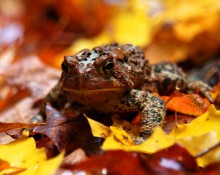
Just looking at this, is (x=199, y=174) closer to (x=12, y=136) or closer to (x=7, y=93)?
(x=12, y=136)

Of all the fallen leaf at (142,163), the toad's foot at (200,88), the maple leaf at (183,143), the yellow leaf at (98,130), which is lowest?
the fallen leaf at (142,163)

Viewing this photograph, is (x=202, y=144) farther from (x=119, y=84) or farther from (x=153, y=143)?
(x=119, y=84)

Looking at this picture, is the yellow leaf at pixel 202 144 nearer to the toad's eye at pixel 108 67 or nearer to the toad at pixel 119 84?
the toad at pixel 119 84

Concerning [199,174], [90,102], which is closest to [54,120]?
[90,102]

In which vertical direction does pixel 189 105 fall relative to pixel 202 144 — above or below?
above

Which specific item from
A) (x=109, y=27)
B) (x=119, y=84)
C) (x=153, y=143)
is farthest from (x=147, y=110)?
(x=109, y=27)

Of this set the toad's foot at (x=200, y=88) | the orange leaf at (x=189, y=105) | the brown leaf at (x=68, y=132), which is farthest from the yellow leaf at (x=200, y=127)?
the toad's foot at (x=200, y=88)

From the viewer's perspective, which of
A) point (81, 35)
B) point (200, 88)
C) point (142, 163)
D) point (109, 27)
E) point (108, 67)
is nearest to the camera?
point (142, 163)
